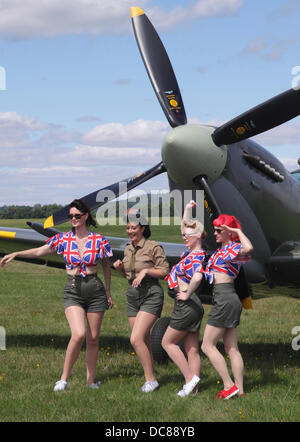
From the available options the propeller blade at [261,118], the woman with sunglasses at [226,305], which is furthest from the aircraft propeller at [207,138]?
the woman with sunglasses at [226,305]

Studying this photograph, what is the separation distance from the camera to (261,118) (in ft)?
19.5

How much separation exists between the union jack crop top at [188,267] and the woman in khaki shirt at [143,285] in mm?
134

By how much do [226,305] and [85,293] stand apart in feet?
4.62

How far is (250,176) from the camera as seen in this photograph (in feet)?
21.6

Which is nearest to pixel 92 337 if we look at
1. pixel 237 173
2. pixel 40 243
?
pixel 237 173

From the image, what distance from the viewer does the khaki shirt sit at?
549 centimetres

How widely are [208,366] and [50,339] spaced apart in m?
2.96

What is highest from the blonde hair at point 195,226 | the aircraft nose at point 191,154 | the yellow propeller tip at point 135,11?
the yellow propeller tip at point 135,11

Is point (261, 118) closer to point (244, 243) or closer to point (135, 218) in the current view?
point (244, 243)

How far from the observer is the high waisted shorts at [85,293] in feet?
17.7

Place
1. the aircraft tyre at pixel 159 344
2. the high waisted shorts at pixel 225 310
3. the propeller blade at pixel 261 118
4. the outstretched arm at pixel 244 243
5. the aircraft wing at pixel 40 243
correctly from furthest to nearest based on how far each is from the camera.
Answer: the aircraft wing at pixel 40 243 < the aircraft tyre at pixel 159 344 < the propeller blade at pixel 261 118 < the high waisted shorts at pixel 225 310 < the outstretched arm at pixel 244 243

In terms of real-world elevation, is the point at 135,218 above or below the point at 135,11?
below

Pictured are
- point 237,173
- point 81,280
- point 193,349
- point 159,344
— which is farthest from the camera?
point 159,344

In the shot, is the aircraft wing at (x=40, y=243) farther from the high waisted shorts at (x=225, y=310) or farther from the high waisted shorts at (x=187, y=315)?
the high waisted shorts at (x=225, y=310)
